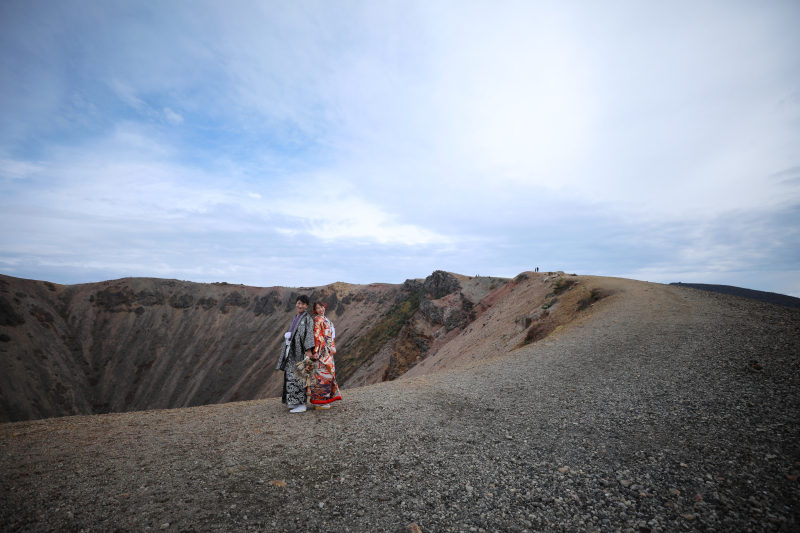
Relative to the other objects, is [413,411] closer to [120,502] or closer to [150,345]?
[120,502]

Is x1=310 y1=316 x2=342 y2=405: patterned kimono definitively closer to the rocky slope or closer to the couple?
the couple

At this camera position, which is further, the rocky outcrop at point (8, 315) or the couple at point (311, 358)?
the rocky outcrop at point (8, 315)

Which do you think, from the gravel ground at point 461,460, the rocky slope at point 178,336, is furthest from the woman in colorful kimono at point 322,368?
the rocky slope at point 178,336

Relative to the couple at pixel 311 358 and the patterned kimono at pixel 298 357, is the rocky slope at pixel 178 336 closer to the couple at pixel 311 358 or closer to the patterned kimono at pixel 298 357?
the couple at pixel 311 358

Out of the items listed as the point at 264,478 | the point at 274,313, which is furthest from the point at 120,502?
the point at 274,313

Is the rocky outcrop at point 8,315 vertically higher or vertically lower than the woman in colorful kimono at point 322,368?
lower

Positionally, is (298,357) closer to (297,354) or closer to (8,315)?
(297,354)

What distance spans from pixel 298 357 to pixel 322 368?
0.74 meters

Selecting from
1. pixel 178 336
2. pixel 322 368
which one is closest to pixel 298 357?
pixel 322 368

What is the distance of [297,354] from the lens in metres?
8.88

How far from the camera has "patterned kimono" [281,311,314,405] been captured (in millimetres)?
8703

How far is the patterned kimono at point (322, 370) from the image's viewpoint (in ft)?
28.7

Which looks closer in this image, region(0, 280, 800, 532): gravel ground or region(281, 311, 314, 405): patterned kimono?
region(0, 280, 800, 532): gravel ground

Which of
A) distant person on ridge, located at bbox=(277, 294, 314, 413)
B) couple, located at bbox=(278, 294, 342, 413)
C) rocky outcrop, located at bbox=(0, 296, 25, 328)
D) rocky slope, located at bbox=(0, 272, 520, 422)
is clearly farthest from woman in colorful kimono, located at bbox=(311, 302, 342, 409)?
rocky outcrop, located at bbox=(0, 296, 25, 328)
